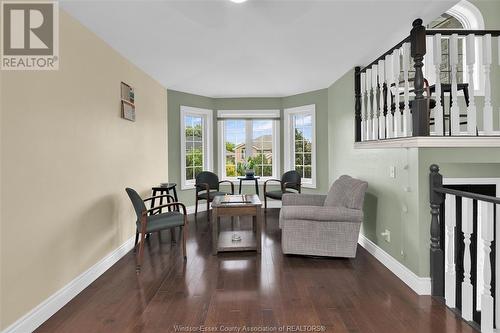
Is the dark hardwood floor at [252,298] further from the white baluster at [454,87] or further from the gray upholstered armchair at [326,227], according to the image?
the white baluster at [454,87]

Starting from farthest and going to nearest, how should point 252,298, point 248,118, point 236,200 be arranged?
point 248,118 < point 236,200 < point 252,298

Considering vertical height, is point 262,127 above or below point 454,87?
above

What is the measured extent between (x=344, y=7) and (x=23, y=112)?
2.79 meters

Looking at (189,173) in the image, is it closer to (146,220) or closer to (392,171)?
(146,220)

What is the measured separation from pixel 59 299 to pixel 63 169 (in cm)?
107

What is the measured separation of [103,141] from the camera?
133 inches

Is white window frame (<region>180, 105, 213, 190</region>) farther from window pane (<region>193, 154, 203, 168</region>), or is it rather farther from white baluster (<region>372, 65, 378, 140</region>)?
white baluster (<region>372, 65, 378, 140</region>)

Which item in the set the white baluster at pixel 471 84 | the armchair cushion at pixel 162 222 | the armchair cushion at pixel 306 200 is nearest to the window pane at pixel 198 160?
the armchair cushion at pixel 306 200

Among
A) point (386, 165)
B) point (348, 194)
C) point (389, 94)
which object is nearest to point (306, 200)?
point (348, 194)

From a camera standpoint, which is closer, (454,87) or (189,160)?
(454,87)

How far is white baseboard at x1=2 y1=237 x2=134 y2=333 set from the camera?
2.16 meters

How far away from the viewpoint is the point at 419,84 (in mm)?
2654

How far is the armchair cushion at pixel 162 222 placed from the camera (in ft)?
11.0

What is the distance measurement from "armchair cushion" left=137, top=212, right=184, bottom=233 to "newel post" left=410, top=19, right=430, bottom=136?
2.56 meters
